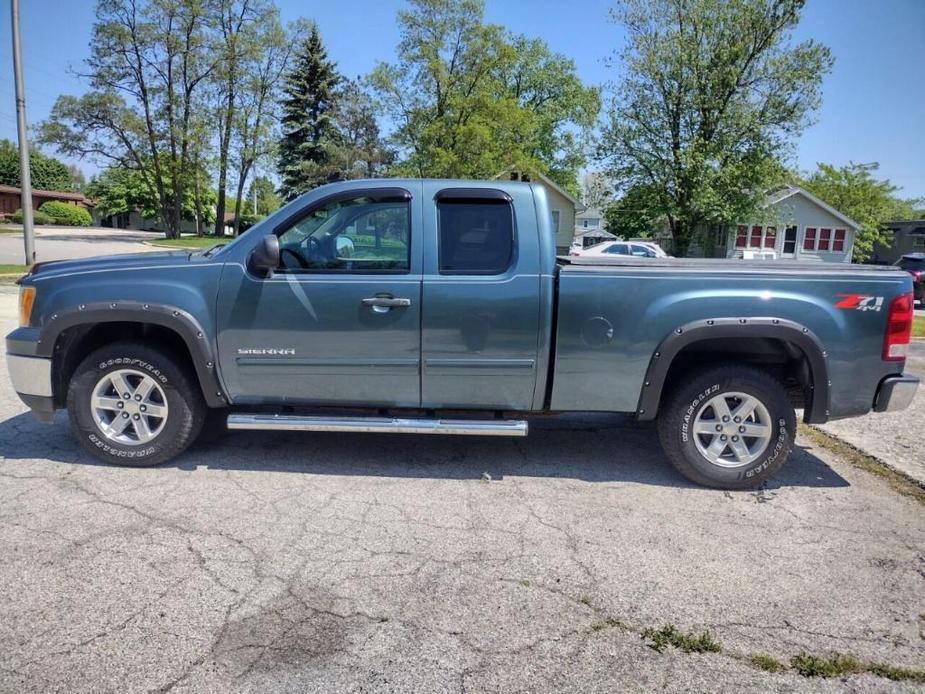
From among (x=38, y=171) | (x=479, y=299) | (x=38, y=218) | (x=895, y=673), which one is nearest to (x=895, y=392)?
(x=895, y=673)

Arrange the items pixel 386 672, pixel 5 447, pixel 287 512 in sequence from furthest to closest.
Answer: pixel 5 447 → pixel 287 512 → pixel 386 672

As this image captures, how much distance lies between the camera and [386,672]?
2.50 m

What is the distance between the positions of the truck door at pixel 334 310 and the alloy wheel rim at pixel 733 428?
1.96 m

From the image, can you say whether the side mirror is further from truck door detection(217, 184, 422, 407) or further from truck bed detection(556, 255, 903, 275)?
truck bed detection(556, 255, 903, 275)

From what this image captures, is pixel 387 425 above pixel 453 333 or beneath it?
beneath

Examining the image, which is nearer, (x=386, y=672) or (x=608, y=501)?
(x=386, y=672)

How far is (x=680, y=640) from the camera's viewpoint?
2.73 meters

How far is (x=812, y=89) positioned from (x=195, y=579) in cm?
3513

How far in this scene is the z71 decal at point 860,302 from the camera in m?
4.03

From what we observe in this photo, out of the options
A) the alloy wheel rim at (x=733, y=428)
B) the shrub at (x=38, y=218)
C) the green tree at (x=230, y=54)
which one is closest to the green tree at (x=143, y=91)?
the green tree at (x=230, y=54)

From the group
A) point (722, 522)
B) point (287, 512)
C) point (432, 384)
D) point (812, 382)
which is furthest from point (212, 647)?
point (812, 382)

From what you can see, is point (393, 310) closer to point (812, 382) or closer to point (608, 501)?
point (608, 501)

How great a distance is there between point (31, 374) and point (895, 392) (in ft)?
18.8

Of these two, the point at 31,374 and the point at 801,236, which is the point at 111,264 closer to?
the point at 31,374
